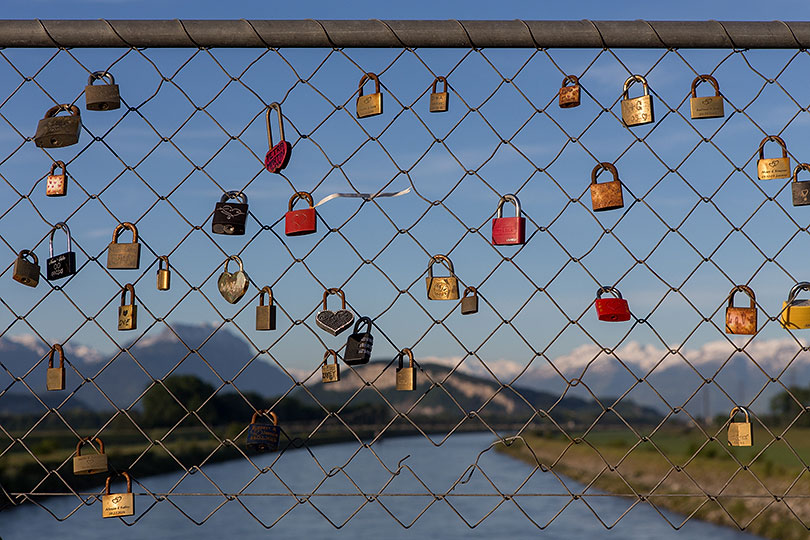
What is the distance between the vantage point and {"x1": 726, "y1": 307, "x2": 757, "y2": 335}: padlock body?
12.8ft

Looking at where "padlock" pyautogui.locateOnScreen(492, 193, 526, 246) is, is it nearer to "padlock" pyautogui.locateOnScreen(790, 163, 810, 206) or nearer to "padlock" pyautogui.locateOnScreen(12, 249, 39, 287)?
"padlock" pyautogui.locateOnScreen(790, 163, 810, 206)

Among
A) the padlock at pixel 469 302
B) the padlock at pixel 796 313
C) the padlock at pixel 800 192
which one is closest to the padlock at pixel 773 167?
the padlock at pixel 800 192

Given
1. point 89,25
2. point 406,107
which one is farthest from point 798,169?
point 89,25

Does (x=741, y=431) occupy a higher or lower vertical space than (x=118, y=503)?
higher

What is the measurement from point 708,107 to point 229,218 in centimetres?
226

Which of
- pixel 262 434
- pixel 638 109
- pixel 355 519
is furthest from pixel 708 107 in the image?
pixel 355 519

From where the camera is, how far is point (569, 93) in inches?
154

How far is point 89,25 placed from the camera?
3824 millimetres

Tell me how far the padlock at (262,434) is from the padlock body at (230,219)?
2.72ft

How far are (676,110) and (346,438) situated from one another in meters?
172

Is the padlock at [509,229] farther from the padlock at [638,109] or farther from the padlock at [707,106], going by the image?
the padlock at [707,106]

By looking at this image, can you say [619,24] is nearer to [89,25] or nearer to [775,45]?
[775,45]

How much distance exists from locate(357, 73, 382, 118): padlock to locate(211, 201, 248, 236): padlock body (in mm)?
690

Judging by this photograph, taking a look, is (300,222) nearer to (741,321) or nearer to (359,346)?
(359,346)
